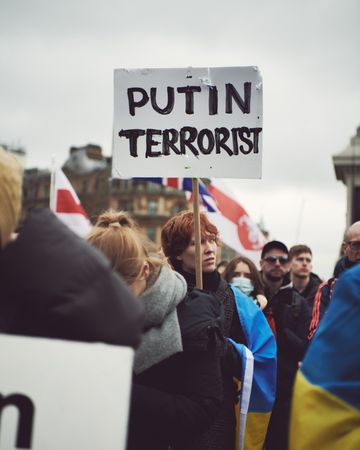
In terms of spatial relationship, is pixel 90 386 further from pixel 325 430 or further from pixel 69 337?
pixel 325 430

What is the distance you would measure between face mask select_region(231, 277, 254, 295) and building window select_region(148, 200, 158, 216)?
69.4 meters

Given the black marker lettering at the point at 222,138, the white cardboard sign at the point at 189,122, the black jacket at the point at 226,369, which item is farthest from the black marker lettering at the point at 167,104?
the black jacket at the point at 226,369

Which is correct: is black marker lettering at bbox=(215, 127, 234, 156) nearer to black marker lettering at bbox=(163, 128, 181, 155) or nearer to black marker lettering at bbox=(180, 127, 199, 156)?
black marker lettering at bbox=(180, 127, 199, 156)

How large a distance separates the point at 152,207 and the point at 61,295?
7323 centimetres

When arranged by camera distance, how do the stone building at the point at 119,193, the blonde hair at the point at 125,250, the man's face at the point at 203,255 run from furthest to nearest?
the stone building at the point at 119,193 → the man's face at the point at 203,255 → the blonde hair at the point at 125,250

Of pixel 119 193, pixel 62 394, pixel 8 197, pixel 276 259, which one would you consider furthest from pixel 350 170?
pixel 119 193

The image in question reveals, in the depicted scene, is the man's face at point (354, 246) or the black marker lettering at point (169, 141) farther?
the man's face at point (354, 246)

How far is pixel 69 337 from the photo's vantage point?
1.48m

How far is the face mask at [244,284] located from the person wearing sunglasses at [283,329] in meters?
0.18

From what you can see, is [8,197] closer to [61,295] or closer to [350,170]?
[61,295]

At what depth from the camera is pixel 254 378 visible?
137 inches

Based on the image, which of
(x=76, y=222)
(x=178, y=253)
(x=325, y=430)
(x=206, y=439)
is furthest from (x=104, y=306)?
(x=76, y=222)

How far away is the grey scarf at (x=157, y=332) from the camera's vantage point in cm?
228

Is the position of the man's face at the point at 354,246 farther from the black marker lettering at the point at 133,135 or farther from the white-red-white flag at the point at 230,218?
the white-red-white flag at the point at 230,218
